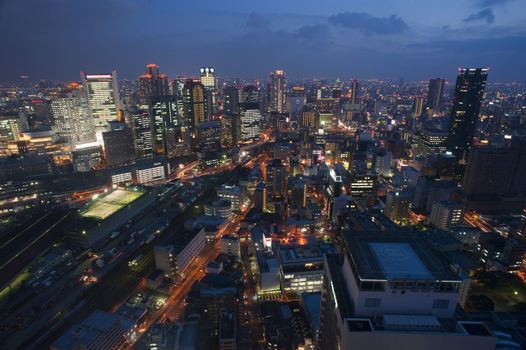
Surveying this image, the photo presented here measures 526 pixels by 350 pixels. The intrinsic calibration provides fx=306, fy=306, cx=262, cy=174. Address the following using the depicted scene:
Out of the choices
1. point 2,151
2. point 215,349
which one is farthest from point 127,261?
point 2,151

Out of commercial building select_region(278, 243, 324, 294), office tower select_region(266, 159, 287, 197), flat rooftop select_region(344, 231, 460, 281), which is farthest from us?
office tower select_region(266, 159, 287, 197)

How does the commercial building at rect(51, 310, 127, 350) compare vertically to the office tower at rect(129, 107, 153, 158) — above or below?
below

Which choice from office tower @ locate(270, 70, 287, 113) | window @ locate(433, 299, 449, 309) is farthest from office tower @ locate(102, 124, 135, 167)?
office tower @ locate(270, 70, 287, 113)

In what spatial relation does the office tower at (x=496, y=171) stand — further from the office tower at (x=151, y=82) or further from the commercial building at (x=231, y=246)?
the office tower at (x=151, y=82)

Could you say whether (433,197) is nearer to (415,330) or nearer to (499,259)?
(499,259)

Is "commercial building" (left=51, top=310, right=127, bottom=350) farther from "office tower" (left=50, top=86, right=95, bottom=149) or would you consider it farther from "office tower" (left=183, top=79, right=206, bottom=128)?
"office tower" (left=183, top=79, right=206, bottom=128)

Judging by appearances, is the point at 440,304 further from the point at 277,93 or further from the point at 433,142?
the point at 277,93
